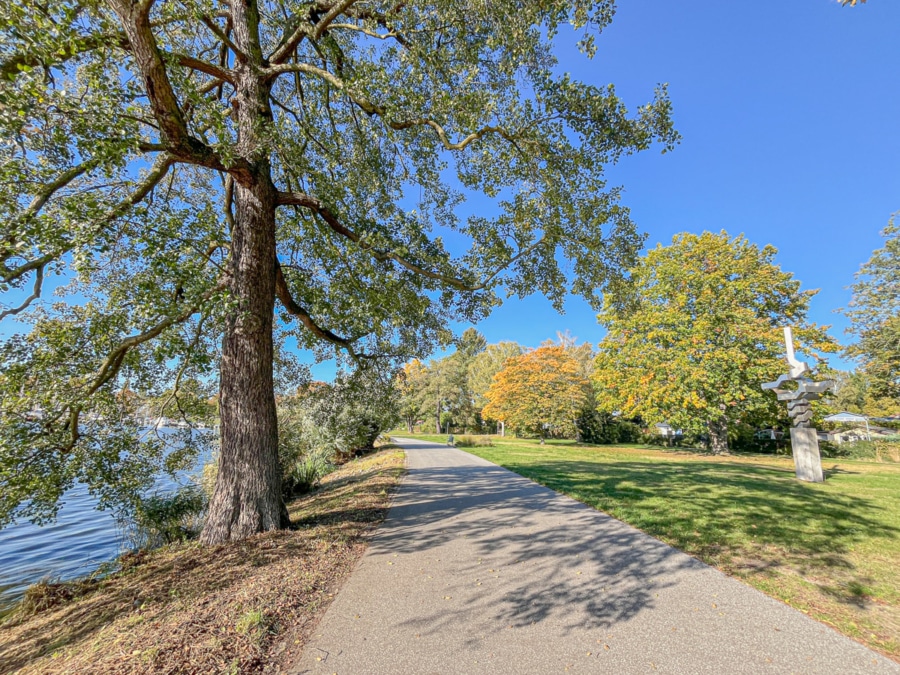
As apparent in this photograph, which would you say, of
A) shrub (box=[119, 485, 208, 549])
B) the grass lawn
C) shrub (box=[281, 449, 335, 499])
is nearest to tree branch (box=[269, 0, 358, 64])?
shrub (box=[119, 485, 208, 549])

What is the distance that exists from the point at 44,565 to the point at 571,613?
9.54 m

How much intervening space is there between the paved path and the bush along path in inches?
12.8

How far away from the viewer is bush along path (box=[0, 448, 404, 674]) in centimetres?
253

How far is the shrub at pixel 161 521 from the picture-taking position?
6.28 m

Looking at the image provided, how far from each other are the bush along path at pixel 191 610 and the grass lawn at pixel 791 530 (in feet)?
14.1

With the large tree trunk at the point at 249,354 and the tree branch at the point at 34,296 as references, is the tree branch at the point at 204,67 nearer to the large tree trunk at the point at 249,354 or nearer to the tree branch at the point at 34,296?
the large tree trunk at the point at 249,354

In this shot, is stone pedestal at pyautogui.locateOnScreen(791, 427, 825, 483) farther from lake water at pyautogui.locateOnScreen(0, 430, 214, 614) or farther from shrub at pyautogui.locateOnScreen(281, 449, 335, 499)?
lake water at pyautogui.locateOnScreen(0, 430, 214, 614)

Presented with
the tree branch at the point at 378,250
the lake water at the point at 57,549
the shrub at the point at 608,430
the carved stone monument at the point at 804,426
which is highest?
the tree branch at the point at 378,250

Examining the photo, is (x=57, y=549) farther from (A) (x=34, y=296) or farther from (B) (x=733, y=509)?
(B) (x=733, y=509)

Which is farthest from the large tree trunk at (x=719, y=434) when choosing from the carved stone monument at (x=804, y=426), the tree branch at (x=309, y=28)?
the tree branch at (x=309, y=28)

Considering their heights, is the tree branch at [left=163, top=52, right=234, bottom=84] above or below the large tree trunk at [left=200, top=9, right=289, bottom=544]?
above

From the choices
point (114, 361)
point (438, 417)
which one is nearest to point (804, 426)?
point (114, 361)

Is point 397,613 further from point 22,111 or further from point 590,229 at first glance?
point 590,229

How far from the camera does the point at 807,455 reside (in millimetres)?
9609
